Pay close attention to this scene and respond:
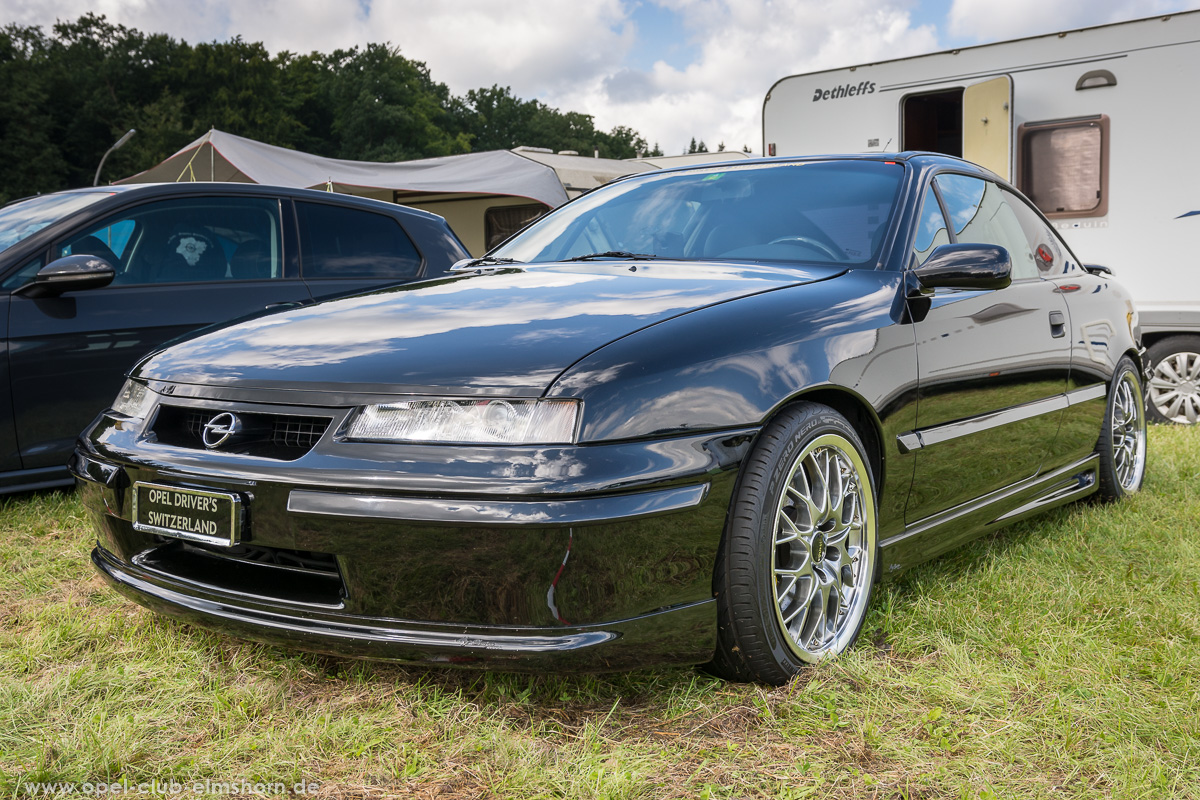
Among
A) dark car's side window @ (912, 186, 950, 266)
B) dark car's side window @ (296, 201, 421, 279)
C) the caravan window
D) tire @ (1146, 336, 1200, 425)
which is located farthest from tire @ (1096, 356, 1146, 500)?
dark car's side window @ (296, 201, 421, 279)

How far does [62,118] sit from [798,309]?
48.7m

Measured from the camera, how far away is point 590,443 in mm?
2004

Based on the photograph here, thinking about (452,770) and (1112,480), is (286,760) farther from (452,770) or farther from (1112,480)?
(1112,480)

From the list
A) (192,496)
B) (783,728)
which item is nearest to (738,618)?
(783,728)

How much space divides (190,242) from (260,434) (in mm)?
2674

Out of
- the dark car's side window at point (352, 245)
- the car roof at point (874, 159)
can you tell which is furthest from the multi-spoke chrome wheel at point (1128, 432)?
the dark car's side window at point (352, 245)

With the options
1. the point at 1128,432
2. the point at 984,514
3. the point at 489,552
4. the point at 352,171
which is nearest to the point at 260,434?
the point at 489,552

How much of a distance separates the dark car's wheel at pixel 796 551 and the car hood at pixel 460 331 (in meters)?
0.41

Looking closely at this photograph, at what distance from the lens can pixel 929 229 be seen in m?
A: 3.23

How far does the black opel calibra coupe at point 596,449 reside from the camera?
2010 millimetres

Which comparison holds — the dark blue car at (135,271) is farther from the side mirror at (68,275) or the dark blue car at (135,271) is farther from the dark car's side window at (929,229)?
the dark car's side window at (929,229)

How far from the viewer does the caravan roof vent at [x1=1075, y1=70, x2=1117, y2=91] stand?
7.22 meters

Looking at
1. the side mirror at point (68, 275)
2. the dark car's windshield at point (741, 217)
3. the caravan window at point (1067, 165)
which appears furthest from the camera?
the caravan window at point (1067, 165)

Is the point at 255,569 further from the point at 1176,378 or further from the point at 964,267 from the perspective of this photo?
the point at 1176,378
